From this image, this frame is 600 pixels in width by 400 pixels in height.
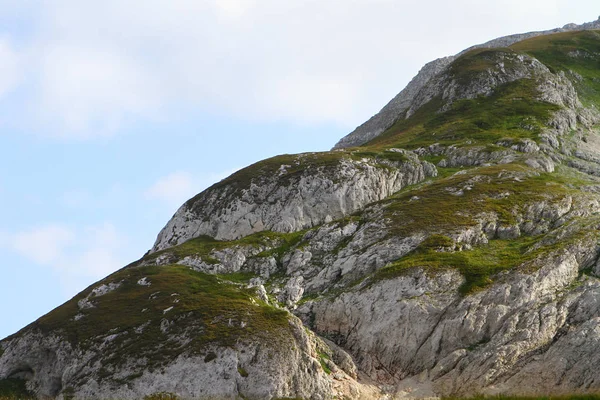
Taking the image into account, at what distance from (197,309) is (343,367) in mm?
15105

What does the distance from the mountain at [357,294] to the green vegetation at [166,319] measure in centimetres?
21

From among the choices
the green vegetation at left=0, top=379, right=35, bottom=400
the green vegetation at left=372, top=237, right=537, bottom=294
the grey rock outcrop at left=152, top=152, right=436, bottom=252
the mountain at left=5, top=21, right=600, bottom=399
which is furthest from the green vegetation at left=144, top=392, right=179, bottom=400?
the grey rock outcrop at left=152, top=152, right=436, bottom=252

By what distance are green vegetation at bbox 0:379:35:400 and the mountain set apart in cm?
45

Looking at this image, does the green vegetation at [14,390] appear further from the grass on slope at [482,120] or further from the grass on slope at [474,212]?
the grass on slope at [482,120]

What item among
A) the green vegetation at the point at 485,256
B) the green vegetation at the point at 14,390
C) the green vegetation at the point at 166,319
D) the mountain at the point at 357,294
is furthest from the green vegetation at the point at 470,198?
the green vegetation at the point at 14,390

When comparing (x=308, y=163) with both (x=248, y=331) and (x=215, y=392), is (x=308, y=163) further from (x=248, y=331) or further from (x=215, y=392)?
(x=215, y=392)

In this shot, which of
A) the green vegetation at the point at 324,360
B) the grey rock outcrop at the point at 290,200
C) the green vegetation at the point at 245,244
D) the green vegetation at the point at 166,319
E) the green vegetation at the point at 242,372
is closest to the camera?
the green vegetation at the point at 242,372

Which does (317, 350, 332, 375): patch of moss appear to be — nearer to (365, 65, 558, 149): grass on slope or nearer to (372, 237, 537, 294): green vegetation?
(372, 237, 537, 294): green vegetation

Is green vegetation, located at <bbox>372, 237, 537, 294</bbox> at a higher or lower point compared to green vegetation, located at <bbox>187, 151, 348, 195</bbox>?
lower

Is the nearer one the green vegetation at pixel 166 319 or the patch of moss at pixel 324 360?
the green vegetation at pixel 166 319

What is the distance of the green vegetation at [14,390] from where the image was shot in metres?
55.0

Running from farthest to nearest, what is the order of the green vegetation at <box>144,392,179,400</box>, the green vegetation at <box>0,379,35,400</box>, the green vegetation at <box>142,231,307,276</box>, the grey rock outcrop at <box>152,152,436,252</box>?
the grey rock outcrop at <box>152,152,436,252</box> < the green vegetation at <box>142,231,307,276</box> < the green vegetation at <box>0,379,35,400</box> < the green vegetation at <box>144,392,179,400</box>

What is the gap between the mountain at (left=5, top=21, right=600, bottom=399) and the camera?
169ft

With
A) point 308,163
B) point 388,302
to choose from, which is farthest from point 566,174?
point 388,302
